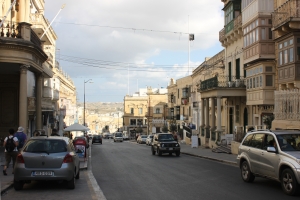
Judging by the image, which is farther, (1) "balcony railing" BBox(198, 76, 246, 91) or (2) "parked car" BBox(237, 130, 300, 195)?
(1) "balcony railing" BBox(198, 76, 246, 91)

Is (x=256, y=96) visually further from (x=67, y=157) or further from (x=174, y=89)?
(x=174, y=89)

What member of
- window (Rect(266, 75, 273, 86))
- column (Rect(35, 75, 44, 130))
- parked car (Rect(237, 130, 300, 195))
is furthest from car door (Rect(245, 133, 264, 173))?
column (Rect(35, 75, 44, 130))

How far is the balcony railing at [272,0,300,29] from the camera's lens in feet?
72.5

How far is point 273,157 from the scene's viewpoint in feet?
39.4

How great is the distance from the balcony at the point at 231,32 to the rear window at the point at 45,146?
945 inches

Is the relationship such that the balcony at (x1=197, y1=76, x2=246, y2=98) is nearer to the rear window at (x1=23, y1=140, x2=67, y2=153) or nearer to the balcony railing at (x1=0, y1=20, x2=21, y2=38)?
the balcony railing at (x1=0, y1=20, x2=21, y2=38)

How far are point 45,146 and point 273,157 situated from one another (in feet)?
22.7

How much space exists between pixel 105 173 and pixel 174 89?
57476 millimetres

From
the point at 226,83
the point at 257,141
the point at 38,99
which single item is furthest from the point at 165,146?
the point at 257,141

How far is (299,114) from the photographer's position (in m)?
20.1

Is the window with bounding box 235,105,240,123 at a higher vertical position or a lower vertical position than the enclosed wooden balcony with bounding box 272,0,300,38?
lower

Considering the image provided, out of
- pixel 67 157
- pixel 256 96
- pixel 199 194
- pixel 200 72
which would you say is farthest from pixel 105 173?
pixel 200 72

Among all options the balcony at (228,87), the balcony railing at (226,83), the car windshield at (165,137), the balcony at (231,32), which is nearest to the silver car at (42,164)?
the car windshield at (165,137)

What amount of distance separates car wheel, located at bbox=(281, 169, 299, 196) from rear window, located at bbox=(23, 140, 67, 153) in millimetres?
6517
